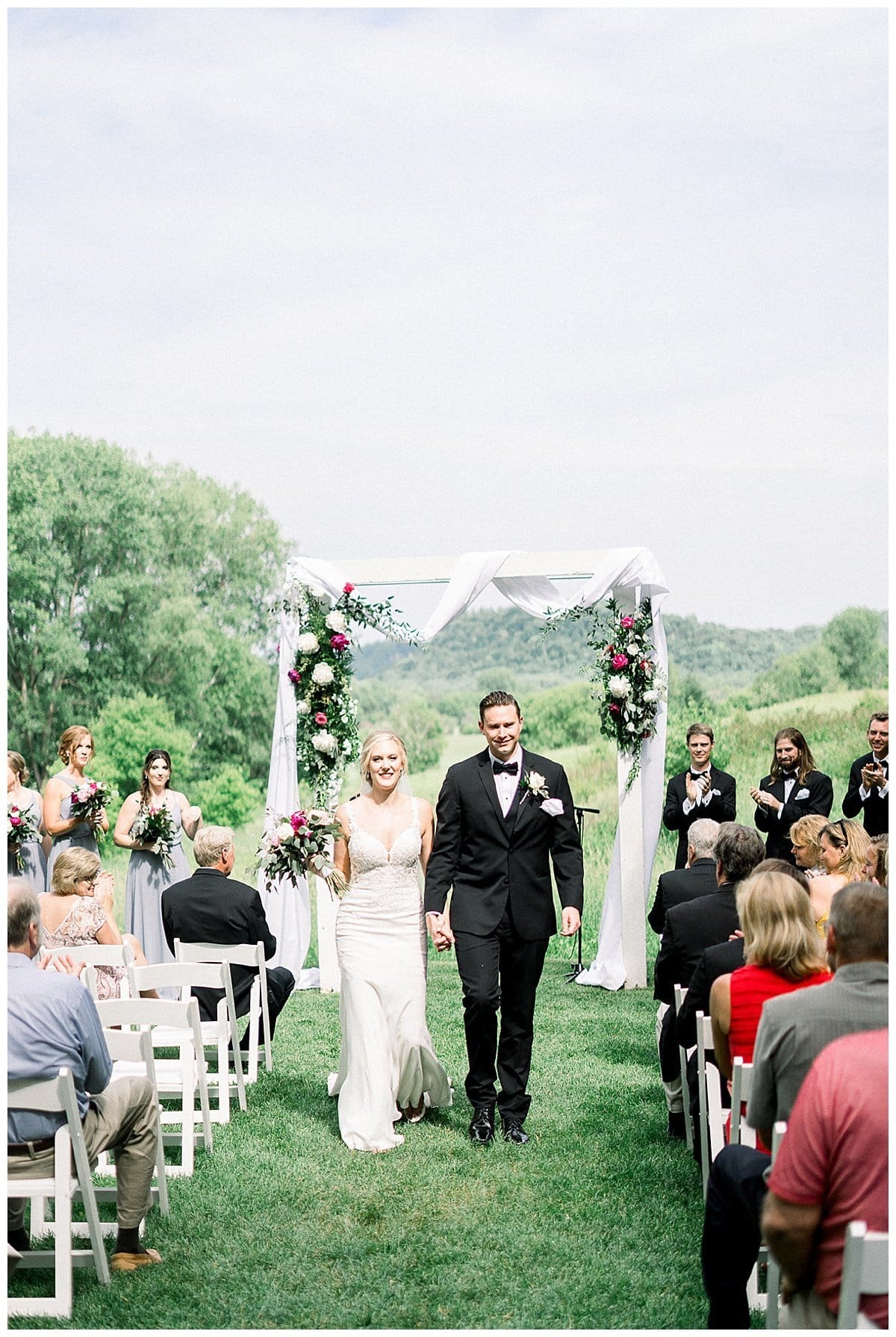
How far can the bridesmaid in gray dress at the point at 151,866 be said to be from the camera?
8.66 meters

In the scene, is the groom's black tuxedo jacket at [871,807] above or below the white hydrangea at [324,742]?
below

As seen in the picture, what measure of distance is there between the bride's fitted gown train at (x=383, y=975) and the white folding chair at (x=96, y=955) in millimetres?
946

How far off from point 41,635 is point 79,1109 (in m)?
24.1

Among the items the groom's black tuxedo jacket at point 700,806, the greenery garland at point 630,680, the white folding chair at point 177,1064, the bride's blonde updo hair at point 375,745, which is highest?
the greenery garland at point 630,680

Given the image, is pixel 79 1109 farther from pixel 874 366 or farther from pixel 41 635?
pixel 874 366

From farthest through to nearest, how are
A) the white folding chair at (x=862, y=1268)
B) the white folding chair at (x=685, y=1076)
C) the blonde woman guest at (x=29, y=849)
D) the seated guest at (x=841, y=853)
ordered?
1. the blonde woman guest at (x=29, y=849)
2. the white folding chair at (x=685, y=1076)
3. the seated guest at (x=841, y=853)
4. the white folding chair at (x=862, y=1268)

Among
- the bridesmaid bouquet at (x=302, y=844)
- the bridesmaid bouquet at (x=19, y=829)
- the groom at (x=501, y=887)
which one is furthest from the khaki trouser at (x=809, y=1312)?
the bridesmaid bouquet at (x=19, y=829)

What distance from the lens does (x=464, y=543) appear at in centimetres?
3544

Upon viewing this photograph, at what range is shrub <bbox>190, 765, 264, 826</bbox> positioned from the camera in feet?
92.8

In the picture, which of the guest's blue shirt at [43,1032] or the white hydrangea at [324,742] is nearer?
the guest's blue shirt at [43,1032]

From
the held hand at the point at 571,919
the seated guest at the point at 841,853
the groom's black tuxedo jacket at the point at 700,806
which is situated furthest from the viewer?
the groom's black tuxedo jacket at the point at 700,806

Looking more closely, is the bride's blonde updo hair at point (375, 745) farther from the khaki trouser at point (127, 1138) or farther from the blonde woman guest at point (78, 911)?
the khaki trouser at point (127, 1138)

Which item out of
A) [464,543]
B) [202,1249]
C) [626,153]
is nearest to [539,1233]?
[202,1249]

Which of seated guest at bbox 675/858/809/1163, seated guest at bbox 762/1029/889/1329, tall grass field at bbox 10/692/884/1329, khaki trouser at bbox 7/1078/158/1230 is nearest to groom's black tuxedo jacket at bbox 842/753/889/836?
tall grass field at bbox 10/692/884/1329
